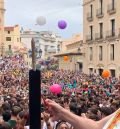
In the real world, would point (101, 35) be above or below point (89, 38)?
above

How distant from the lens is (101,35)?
38.2 m

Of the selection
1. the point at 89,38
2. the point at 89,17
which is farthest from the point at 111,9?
the point at 89,38

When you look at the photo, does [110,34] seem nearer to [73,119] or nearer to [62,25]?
[62,25]

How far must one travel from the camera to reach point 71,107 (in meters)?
8.16

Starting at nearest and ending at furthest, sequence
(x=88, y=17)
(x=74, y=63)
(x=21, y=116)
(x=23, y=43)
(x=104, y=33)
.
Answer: (x=21, y=116), (x=104, y=33), (x=88, y=17), (x=74, y=63), (x=23, y=43)

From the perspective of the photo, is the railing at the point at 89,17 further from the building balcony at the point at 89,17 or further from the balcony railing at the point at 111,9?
the balcony railing at the point at 111,9

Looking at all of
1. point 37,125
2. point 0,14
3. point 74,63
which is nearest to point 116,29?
point 74,63

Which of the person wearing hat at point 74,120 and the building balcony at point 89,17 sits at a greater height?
the building balcony at point 89,17

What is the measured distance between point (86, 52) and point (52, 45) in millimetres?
67905

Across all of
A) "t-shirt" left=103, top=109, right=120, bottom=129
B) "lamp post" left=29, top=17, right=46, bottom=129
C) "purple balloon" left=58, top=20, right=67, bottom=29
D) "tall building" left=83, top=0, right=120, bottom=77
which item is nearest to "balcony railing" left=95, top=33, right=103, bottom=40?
"tall building" left=83, top=0, right=120, bottom=77

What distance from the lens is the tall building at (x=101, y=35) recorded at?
116ft

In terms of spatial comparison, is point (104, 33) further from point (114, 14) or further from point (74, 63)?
point (74, 63)

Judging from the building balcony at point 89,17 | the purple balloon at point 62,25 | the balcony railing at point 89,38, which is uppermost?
the building balcony at point 89,17

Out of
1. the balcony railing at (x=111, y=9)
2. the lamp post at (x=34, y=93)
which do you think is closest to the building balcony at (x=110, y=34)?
the balcony railing at (x=111, y=9)
